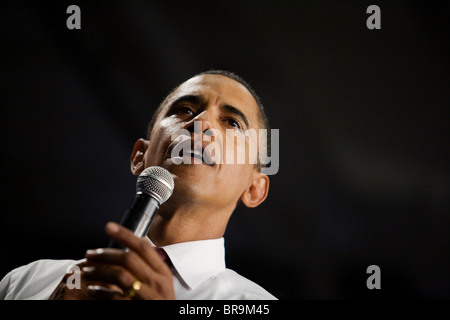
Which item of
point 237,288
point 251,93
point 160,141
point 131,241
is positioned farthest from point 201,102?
point 131,241

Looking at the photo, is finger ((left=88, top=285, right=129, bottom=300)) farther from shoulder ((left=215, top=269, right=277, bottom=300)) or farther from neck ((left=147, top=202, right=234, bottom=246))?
neck ((left=147, top=202, right=234, bottom=246))

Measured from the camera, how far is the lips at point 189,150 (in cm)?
154

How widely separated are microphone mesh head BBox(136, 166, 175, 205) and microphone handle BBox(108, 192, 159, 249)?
0.02 m

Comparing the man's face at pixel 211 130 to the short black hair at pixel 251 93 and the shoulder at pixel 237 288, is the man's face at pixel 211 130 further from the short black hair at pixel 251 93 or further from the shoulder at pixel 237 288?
the shoulder at pixel 237 288

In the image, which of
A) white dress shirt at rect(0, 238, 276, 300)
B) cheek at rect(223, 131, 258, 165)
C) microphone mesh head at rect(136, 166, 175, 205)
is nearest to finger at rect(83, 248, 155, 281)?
microphone mesh head at rect(136, 166, 175, 205)

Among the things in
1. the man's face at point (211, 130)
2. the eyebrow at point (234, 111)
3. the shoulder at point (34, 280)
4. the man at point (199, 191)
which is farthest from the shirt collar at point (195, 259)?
the eyebrow at point (234, 111)

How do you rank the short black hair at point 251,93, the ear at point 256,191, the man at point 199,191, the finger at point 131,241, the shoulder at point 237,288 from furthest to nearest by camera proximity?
the short black hair at point 251,93 < the ear at point 256,191 < the man at point 199,191 < the shoulder at point 237,288 < the finger at point 131,241

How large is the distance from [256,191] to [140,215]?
106 cm

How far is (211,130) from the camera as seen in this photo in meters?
1.63

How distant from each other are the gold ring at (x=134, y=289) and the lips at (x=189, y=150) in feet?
2.27

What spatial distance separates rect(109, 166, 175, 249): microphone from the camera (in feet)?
3.15

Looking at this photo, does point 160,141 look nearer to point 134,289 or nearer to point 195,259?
point 195,259

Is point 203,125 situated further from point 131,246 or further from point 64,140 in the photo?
point 64,140
